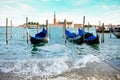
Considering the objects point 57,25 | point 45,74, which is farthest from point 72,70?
point 57,25

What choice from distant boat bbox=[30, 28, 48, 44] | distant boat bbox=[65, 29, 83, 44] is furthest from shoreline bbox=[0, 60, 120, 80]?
distant boat bbox=[65, 29, 83, 44]

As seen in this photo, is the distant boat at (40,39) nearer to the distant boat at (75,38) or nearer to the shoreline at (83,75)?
the distant boat at (75,38)

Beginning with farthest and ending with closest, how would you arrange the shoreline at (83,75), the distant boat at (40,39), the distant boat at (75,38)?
1. the distant boat at (75,38)
2. the distant boat at (40,39)
3. the shoreline at (83,75)

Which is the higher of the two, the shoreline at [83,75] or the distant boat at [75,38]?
the distant boat at [75,38]

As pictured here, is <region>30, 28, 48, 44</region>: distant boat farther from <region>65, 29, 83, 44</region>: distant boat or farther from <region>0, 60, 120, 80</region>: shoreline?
<region>0, 60, 120, 80</region>: shoreline

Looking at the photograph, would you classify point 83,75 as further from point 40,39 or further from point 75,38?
point 75,38

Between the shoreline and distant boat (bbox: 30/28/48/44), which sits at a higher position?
distant boat (bbox: 30/28/48/44)

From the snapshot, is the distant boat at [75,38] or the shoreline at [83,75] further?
the distant boat at [75,38]

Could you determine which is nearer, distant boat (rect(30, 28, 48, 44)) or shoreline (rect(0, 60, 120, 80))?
shoreline (rect(0, 60, 120, 80))

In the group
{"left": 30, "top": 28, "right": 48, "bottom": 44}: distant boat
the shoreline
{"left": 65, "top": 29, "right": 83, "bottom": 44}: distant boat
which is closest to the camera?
the shoreline

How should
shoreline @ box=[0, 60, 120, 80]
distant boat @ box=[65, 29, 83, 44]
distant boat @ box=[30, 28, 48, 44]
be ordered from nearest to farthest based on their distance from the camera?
shoreline @ box=[0, 60, 120, 80] → distant boat @ box=[30, 28, 48, 44] → distant boat @ box=[65, 29, 83, 44]

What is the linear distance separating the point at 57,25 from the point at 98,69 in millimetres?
176340

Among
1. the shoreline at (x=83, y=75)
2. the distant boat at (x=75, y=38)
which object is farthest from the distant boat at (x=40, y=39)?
the shoreline at (x=83, y=75)

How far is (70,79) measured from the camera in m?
10.2
